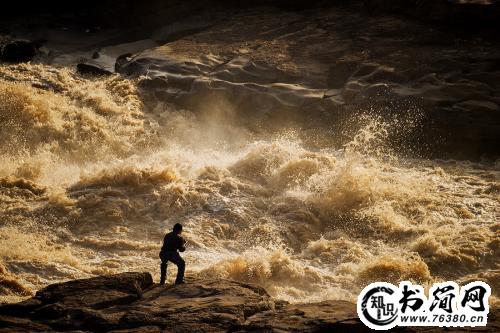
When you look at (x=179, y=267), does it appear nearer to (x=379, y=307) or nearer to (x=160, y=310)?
(x=160, y=310)

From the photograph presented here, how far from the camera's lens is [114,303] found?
7258 millimetres

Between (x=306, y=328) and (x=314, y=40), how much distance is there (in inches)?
603

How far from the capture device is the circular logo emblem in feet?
21.4

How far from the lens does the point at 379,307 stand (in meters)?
6.73

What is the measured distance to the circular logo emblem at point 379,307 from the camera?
653cm

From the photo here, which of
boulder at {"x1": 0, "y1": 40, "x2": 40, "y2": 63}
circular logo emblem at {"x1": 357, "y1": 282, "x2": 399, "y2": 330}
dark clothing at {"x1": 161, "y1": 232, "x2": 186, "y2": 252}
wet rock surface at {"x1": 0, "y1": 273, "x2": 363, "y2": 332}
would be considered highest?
boulder at {"x1": 0, "y1": 40, "x2": 40, "y2": 63}

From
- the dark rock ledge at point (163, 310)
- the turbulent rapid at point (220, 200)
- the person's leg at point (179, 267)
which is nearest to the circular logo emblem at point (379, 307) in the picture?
the dark rock ledge at point (163, 310)

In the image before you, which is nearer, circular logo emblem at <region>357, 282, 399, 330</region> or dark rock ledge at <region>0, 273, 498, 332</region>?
circular logo emblem at <region>357, 282, 399, 330</region>

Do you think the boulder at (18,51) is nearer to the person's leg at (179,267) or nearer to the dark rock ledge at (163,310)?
the person's leg at (179,267)

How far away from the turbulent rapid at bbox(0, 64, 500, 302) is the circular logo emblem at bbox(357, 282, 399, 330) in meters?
3.25

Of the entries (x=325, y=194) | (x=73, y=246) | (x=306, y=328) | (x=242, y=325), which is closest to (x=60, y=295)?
(x=242, y=325)
